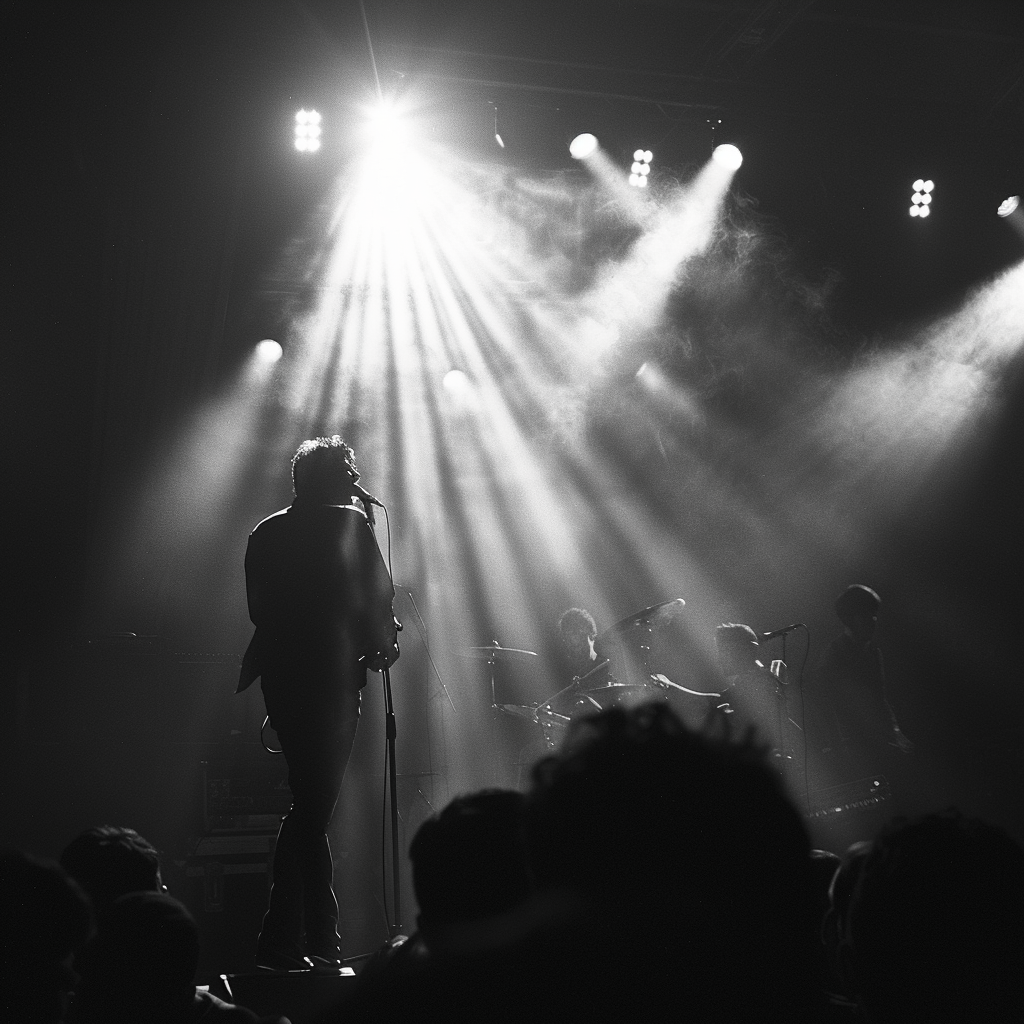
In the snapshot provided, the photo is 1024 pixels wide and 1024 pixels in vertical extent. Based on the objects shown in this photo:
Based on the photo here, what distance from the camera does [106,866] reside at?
248 cm

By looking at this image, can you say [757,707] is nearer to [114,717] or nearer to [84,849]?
→ [114,717]

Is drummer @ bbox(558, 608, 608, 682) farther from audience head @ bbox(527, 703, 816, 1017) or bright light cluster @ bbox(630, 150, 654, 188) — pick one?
audience head @ bbox(527, 703, 816, 1017)

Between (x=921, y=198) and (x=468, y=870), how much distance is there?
7.87 m

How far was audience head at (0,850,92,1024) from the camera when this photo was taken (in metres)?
1.78

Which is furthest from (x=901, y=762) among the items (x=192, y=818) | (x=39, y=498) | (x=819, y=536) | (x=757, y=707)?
(x=39, y=498)

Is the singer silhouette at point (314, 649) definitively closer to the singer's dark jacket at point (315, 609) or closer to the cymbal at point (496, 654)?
the singer's dark jacket at point (315, 609)

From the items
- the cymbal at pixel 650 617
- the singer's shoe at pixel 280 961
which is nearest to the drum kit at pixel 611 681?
the cymbal at pixel 650 617

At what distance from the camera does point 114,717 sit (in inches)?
244

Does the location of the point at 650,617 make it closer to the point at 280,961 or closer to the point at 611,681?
the point at 611,681

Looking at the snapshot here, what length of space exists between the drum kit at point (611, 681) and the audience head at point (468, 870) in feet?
13.8

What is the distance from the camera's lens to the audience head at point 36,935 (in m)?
1.78

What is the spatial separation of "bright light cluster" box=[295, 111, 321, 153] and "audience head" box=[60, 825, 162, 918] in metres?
5.36

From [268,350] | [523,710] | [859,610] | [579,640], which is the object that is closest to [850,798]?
[859,610]

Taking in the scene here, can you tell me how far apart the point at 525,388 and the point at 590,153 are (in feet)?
8.86
